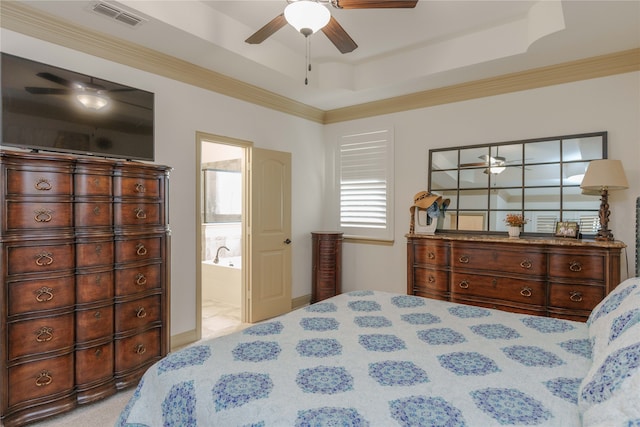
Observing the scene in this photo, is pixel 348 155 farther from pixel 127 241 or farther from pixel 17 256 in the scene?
pixel 17 256

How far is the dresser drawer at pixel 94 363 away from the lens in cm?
238

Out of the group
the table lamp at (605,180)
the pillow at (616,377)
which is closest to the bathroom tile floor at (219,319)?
the pillow at (616,377)

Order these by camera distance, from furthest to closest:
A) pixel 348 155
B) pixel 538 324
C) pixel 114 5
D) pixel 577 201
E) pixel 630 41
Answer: pixel 348 155, pixel 577 201, pixel 630 41, pixel 114 5, pixel 538 324

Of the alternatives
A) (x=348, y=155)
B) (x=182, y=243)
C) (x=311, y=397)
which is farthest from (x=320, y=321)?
(x=348, y=155)

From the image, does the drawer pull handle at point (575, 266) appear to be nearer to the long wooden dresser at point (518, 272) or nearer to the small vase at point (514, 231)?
the long wooden dresser at point (518, 272)

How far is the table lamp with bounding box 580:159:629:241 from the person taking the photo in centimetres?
295

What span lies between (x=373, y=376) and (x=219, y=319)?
3.42m

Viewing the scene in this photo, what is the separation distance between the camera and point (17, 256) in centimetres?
212

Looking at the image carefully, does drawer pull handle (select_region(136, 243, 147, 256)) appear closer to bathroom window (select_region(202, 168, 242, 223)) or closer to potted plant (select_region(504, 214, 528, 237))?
bathroom window (select_region(202, 168, 242, 223))

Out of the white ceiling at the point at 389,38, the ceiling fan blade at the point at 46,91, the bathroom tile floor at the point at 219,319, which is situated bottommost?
the bathroom tile floor at the point at 219,319

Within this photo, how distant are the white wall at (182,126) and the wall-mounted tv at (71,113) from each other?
0.18 metres

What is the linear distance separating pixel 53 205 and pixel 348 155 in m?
3.61

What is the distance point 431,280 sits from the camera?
3.78m

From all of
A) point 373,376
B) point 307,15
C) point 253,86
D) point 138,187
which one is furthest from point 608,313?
point 253,86
